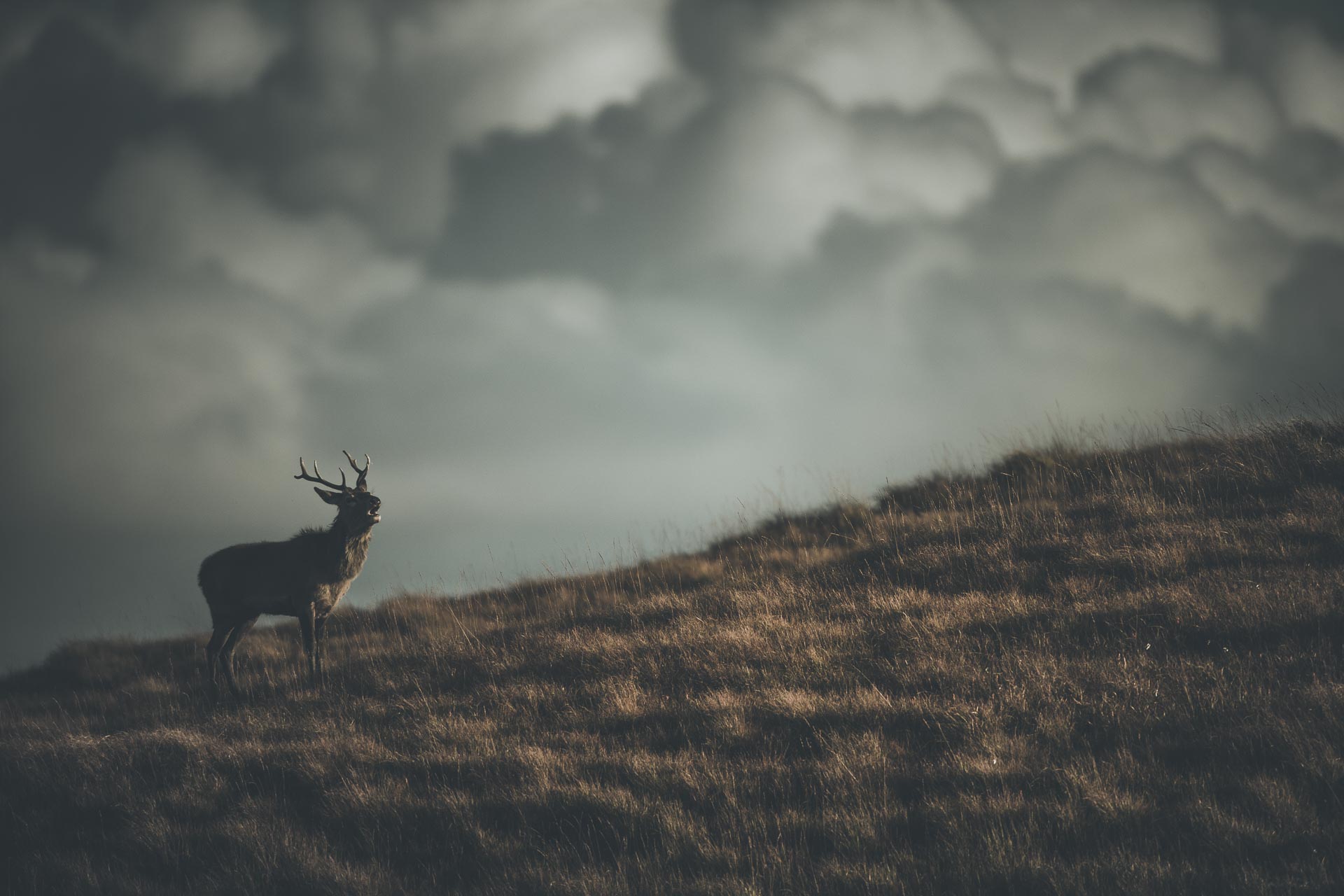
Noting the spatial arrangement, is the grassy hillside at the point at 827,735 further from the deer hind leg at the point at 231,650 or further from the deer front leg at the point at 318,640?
the deer hind leg at the point at 231,650

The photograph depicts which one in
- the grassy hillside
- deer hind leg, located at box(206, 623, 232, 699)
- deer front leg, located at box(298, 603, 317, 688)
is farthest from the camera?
deer hind leg, located at box(206, 623, 232, 699)

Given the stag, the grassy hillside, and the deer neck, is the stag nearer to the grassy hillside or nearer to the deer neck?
the deer neck

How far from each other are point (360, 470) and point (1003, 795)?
9.09 m

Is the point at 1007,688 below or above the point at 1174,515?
below

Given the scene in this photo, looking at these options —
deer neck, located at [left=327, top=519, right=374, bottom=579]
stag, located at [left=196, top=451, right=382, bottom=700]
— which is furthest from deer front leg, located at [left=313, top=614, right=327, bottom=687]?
deer neck, located at [left=327, top=519, right=374, bottom=579]

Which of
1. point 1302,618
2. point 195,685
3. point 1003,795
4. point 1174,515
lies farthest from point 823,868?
point 195,685

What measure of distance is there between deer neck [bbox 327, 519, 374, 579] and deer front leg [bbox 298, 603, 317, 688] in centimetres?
60

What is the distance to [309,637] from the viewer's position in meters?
10.5

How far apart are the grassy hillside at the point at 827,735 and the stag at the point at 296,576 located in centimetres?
82

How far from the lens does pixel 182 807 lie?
712 centimetres

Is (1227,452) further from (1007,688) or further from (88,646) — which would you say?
(88,646)

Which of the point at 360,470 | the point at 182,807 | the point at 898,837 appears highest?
the point at 360,470

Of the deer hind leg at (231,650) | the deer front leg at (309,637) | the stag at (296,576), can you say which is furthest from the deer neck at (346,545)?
the deer hind leg at (231,650)

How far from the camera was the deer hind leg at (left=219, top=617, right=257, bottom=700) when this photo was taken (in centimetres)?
1052
